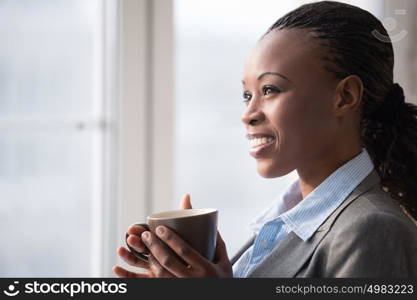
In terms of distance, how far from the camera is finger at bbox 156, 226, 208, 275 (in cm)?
63

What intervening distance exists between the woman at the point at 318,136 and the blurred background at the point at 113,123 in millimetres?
703

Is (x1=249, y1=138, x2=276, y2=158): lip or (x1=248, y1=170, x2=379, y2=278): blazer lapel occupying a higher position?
(x1=249, y1=138, x2=276, y2=158): lip

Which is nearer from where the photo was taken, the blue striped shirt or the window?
the blue striped shirt

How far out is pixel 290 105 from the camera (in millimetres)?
691

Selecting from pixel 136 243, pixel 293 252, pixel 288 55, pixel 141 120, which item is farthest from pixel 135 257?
pixel 141 120

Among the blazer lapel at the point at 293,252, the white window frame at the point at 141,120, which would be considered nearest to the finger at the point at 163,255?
the blazer lapel at the point at 293,252

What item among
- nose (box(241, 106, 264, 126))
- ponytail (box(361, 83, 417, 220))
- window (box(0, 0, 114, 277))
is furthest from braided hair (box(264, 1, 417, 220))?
window (box(0, 0, 114, 277))

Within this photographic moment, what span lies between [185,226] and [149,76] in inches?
34.1

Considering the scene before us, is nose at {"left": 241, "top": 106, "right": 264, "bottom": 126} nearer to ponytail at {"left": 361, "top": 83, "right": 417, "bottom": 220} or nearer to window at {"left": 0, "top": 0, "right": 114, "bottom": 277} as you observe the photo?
ponytail at {"left": 361, "top": 83, "right": 417, "bottom": 220}

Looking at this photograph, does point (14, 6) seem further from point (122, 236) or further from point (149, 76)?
point (122, 236)

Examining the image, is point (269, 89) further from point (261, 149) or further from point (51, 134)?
point (51, 134)

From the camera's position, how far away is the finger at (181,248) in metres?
0.63

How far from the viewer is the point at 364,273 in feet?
1.94

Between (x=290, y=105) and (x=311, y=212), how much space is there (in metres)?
0.15
